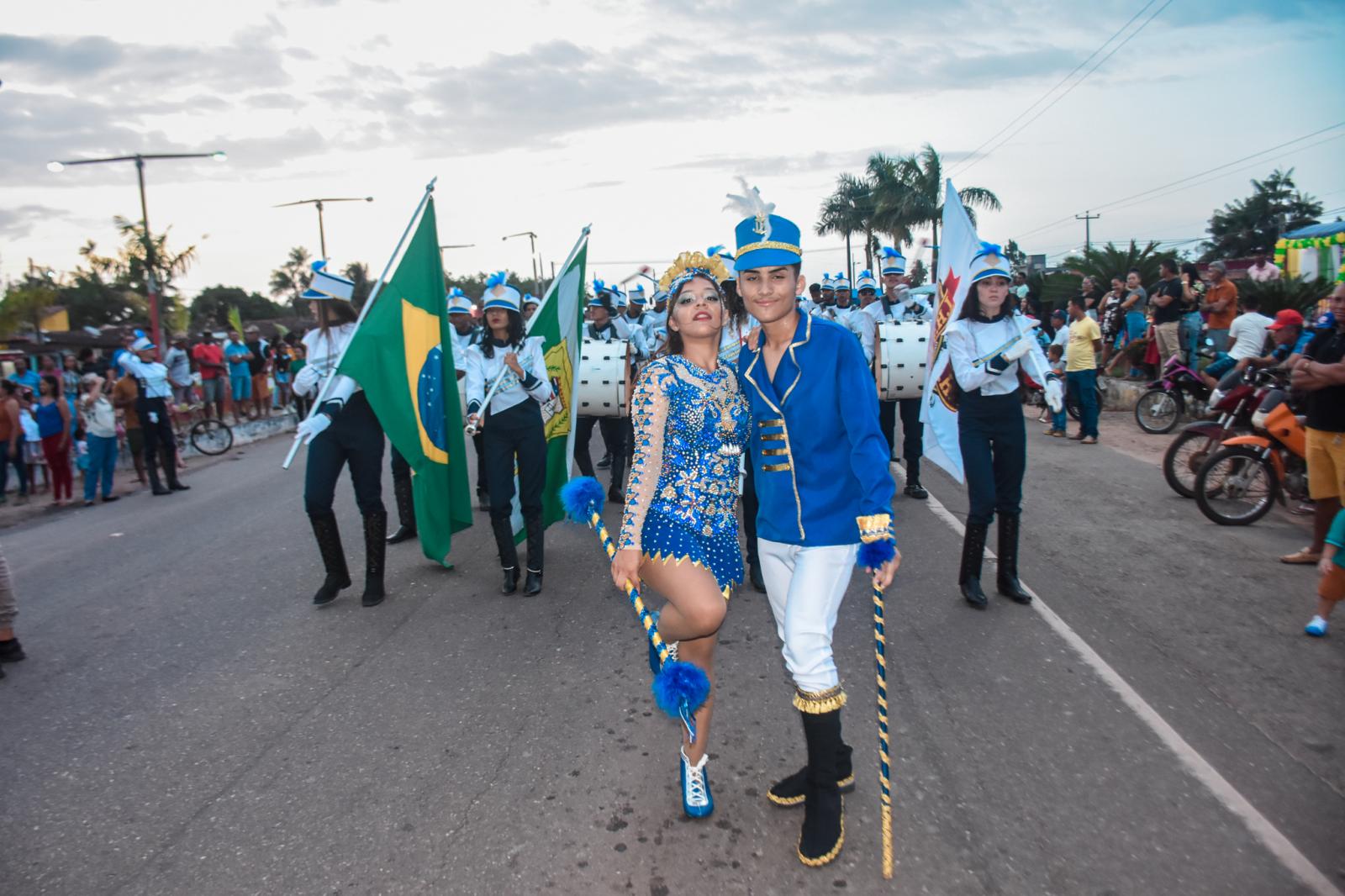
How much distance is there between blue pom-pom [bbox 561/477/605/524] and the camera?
11.3 feet

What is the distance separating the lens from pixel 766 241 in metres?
3.21

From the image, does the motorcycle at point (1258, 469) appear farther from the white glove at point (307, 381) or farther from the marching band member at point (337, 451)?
the white glove at point (307, 381)

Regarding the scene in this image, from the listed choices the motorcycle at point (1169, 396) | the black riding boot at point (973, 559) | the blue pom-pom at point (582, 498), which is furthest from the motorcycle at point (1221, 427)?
the blue pom-pom at point (582, 498)

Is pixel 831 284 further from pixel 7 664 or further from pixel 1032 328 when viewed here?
pixel 7 664

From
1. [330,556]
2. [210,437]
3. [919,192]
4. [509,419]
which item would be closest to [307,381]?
[330,556]

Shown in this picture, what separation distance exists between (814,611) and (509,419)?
149 inches

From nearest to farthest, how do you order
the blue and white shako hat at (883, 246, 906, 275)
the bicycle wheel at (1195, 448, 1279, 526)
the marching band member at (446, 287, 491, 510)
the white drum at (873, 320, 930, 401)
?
the bicycle wheel at (1195, 448, 1279, 526) < the marching band member at (446, 287, 491, 510) < the white drum at (873, 320, 930, 401) < the blue and white shako hat at (883, 246, 906, 275)

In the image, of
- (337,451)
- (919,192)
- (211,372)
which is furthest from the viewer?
(919,192)

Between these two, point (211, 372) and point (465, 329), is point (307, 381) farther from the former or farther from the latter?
point (211, 372)

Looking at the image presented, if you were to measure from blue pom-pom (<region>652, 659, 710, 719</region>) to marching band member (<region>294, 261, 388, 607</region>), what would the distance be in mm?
3778

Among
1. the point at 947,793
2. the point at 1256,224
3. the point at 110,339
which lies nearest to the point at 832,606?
the point at 947,793

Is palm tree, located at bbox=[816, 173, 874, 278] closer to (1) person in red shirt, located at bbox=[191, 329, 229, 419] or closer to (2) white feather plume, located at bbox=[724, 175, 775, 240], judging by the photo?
(1) person in red shirt, located at bbox=[191, 329, 229, 419]

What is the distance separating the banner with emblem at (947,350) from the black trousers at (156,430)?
391 inches

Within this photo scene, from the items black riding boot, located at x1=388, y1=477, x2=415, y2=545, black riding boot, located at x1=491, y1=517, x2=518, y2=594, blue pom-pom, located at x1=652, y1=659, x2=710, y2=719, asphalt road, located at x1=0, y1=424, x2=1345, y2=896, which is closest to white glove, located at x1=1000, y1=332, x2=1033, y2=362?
asphalt road, located at x1=0, y1=424, x2=1345, y2=896
